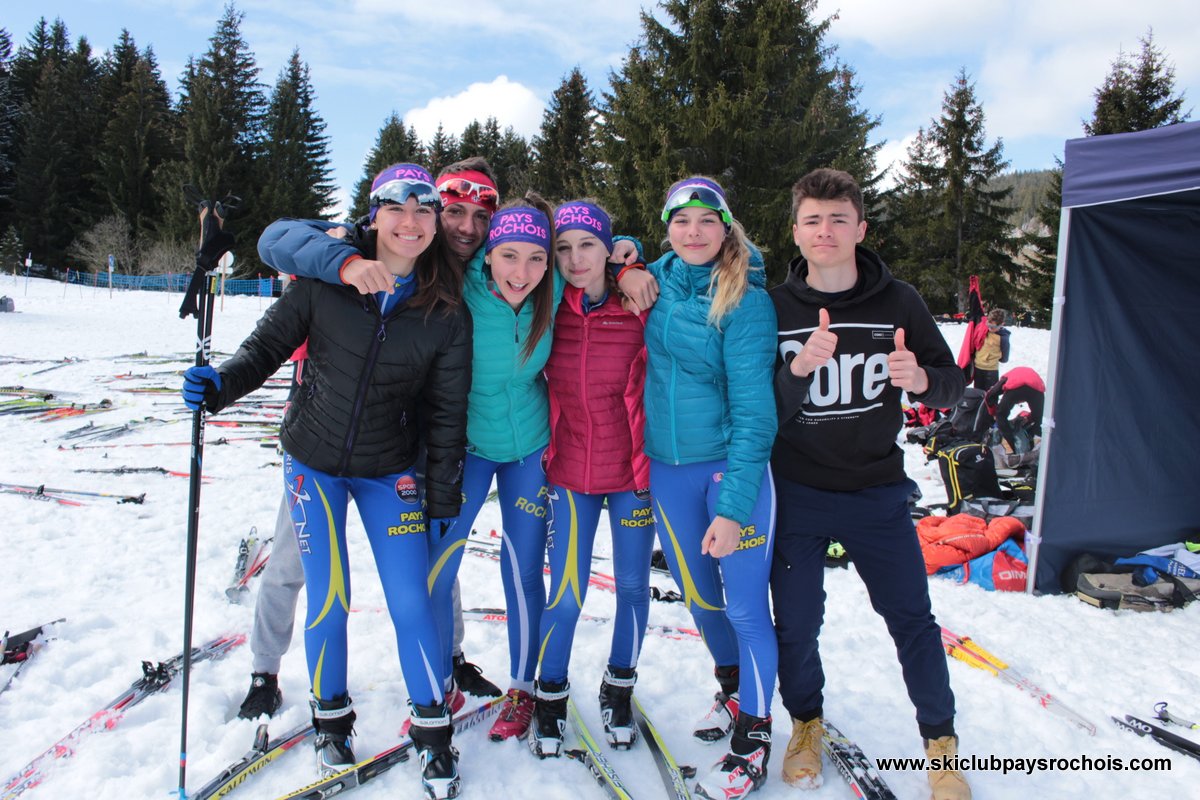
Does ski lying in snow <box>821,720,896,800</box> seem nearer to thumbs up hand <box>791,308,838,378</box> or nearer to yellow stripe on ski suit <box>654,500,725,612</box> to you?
yellow stripe on ski suit <box>654,500,725,612</box>

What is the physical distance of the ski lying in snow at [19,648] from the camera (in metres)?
3.22

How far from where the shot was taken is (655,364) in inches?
111

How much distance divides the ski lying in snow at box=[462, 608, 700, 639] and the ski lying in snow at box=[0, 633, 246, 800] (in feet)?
4.14

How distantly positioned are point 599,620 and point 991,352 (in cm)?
894

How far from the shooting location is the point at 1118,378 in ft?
15.6

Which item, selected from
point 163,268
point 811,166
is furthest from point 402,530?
point 163,268

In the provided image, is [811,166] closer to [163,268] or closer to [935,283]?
[935,283]

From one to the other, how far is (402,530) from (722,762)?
5.28 ft

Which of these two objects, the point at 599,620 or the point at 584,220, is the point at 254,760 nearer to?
the point at 599,620

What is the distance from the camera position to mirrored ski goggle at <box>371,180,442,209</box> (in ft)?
8.54

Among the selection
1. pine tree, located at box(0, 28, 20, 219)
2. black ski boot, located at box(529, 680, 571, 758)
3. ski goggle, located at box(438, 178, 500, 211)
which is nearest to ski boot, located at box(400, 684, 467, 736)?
black ski boot, located at box(529, 680, 571, 758)

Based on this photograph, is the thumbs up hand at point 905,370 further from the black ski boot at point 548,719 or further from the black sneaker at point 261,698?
the black sneaker at point 261,698

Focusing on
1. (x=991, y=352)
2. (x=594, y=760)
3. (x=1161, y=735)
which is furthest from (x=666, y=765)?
(x=991, y=352)

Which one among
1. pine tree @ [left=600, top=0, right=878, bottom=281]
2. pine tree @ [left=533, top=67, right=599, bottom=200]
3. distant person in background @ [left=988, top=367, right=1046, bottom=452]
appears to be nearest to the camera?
distant person in background @ [left=988, top=367, right=1046, bottom=452]
